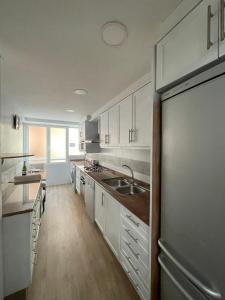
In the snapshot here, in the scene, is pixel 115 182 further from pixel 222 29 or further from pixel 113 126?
pixel 222 29

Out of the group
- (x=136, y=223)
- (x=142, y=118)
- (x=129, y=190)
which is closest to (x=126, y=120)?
(x=142, y=118)

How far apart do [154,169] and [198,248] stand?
510 mm

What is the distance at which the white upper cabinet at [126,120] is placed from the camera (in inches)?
78.4

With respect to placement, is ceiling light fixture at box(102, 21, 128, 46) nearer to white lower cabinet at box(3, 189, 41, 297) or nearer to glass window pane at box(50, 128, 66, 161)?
white lower cabinet at box(3, 189, 41, 297)

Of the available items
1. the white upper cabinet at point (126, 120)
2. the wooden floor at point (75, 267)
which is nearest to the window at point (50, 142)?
the wooden floor at point (75, 267)

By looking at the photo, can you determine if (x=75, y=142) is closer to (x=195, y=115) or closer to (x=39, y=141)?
(x=39, y=141)

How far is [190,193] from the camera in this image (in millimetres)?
798

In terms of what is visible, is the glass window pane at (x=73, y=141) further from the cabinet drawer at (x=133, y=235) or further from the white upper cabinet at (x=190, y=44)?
the white upper cabinet at (x=190, y=44)

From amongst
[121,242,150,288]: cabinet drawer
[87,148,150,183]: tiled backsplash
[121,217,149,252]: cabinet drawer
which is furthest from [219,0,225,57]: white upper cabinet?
[87,148,150,183]: tiled backsplash

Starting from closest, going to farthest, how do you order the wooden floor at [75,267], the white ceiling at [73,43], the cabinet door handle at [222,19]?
the cabinet door handle at [222,19], the white ceiling at [73,43], the wooden floor at [75,267]

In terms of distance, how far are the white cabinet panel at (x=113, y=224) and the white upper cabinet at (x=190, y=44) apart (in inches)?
58.1

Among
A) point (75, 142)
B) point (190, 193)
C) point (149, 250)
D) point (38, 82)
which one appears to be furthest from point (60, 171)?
point (190, 193)

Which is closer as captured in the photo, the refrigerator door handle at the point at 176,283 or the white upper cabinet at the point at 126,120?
the refrigerator door handle at the point at 176,283

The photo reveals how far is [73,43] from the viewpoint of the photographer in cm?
121
